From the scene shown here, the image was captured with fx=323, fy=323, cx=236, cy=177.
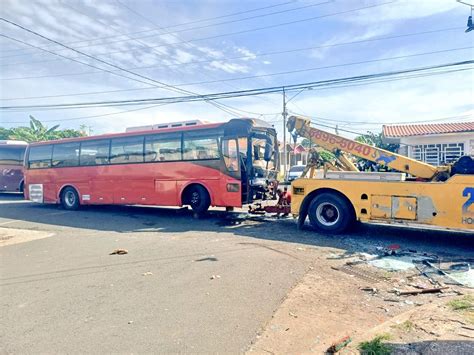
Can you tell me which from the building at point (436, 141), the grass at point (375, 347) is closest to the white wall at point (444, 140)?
the building at point (436, 141)

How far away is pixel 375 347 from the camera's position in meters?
2.83

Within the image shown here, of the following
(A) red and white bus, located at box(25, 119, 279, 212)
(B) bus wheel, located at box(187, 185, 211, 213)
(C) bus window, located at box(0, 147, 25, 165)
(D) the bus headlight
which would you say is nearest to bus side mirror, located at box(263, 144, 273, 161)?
(A) red and white bus, located at box(25, 119, 279, 212)

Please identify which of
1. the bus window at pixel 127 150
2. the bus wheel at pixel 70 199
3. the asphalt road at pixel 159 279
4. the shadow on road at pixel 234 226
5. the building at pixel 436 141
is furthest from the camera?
the building at pixel 436 141

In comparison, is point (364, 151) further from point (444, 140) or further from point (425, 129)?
point (425, 129)

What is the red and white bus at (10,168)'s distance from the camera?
19.1 metres

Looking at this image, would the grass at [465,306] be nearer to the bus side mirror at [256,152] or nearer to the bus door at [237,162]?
the bus door at [237,162]

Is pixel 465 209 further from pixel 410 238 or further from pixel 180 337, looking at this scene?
pixel 180 337

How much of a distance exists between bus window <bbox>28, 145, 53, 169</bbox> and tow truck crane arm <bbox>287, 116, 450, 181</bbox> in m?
10.9

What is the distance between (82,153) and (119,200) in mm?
2772

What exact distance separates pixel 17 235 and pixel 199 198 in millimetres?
5204

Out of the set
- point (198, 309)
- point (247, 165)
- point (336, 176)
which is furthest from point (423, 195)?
point (198, 309)

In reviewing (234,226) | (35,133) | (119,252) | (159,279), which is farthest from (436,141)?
(35,133)

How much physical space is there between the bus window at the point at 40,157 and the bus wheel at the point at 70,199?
1.56 m

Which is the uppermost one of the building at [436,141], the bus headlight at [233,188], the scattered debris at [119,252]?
the building at [436,141]
